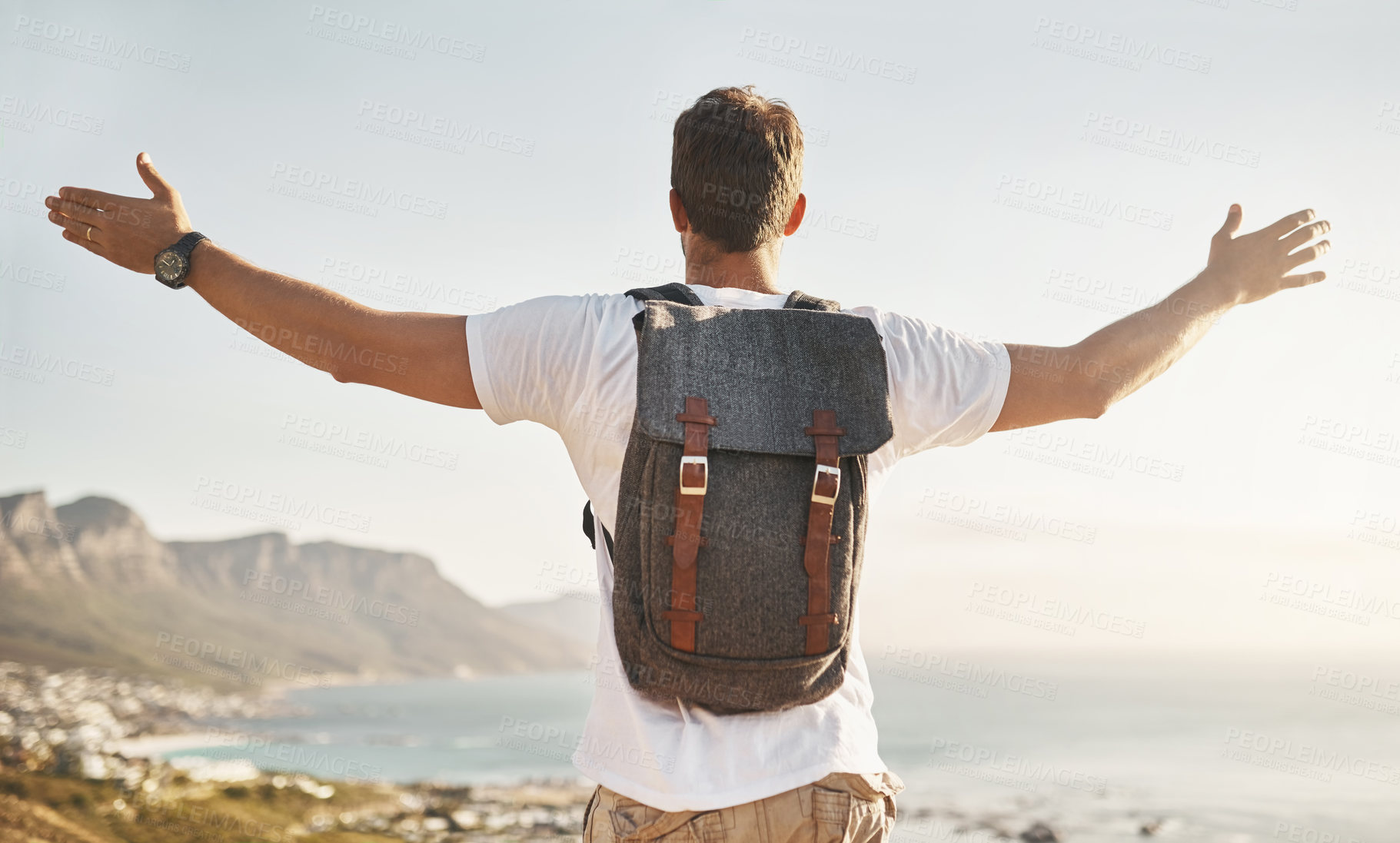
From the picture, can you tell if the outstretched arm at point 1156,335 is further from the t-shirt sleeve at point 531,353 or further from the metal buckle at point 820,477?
the t-shirt sleeve at point 531,353

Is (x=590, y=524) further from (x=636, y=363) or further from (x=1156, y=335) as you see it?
(x=1156, y=335)

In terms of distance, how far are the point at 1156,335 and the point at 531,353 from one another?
1.04 meters

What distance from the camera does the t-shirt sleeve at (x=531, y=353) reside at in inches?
49.9

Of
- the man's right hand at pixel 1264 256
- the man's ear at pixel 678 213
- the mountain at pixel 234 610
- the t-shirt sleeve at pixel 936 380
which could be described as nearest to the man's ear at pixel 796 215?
the man's ear at pixel 678 213

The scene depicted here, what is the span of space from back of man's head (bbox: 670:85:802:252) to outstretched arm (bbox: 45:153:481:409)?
1.52 feet

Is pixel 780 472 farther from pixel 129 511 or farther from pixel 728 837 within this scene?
pixel 129 511

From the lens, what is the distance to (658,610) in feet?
3.97

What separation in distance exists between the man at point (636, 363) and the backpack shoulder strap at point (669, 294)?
0.02 meters

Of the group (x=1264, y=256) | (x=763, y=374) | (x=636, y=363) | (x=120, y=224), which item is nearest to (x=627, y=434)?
(x=636, y=363)

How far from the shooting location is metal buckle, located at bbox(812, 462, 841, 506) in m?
1.25

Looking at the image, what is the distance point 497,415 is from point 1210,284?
50.3 inches

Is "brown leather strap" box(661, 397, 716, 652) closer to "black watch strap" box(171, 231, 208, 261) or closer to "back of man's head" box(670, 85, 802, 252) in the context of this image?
"back of man's head" box(670, 85, 802, 252)

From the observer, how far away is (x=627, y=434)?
4.22ft

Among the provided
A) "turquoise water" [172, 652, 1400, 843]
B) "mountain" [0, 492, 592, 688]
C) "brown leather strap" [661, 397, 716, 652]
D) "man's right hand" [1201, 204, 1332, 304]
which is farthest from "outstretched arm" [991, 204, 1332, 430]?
"mountain" [0, 492, 592, 688]
